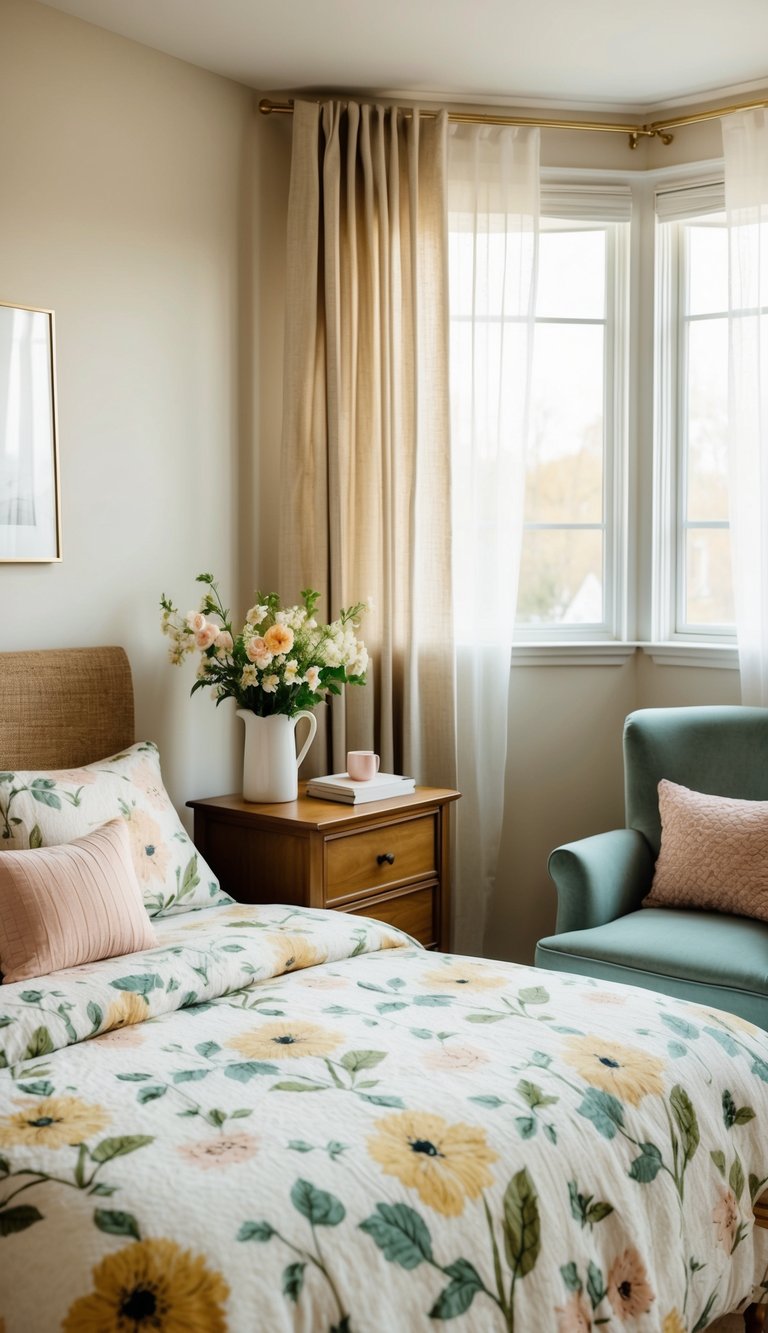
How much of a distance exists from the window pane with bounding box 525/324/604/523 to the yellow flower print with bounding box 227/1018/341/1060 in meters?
2.30

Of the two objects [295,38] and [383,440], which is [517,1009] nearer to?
[383,440]

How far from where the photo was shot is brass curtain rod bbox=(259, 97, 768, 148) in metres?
3.47

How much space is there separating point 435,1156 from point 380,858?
5.06ft

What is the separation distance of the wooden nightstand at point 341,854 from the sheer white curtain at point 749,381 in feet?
3.31

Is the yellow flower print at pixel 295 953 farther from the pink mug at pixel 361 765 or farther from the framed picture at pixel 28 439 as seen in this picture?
the framed picture at pixel 28 439

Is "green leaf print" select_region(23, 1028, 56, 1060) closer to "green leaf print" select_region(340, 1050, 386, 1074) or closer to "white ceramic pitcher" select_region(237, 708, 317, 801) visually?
"green leaf print" select_region(340, 1050, 386, 1074)

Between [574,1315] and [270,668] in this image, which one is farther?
[270,668]

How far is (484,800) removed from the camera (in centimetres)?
366

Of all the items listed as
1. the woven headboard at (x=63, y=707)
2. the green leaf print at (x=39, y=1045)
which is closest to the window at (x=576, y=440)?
the woven headboard at (x=63, y=707)

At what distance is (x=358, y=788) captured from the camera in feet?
10.2

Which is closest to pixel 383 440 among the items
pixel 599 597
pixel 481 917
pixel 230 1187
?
pixel 599 597

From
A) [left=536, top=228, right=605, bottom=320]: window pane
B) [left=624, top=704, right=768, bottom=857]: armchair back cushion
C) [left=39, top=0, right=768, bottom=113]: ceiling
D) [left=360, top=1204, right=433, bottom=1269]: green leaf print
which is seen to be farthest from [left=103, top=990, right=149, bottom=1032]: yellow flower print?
[left=536, top=228, right=605, bottom=320]: window pane

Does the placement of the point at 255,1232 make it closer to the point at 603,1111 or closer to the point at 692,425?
the point at 603,1111

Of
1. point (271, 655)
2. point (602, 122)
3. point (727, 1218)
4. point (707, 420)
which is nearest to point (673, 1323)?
point (727, 1218)
